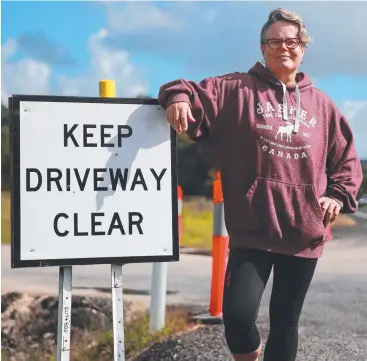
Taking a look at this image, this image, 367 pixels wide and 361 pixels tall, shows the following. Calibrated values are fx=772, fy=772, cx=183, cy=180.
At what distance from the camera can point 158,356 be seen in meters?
4.54

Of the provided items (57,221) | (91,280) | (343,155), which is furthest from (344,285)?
(57,221)

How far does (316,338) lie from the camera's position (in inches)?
193

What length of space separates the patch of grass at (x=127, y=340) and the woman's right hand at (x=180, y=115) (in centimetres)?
216

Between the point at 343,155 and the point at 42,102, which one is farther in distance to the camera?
the point at 343,155

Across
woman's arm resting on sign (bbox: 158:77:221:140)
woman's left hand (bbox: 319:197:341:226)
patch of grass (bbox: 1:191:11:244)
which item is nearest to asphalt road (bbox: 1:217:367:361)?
woman's left hand (bbox: 319:197:341:226)

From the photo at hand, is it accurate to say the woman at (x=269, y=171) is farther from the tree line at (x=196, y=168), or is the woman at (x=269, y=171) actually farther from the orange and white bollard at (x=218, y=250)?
the tree line at (x=196, y=168)

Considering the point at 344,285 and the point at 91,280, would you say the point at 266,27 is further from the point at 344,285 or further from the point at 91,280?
the point at 91,280

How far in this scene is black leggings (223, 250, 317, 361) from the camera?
3.08 metres

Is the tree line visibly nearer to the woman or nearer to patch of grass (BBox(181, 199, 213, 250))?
patch of grass (BBox(181, 199, 213, 250))

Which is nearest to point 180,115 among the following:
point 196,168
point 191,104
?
point 191,104

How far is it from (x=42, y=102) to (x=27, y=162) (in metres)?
0.24

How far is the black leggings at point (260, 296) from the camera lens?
3.08 metres

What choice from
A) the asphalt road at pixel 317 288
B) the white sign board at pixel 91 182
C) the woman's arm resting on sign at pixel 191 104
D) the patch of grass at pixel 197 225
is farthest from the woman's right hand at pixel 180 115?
the patch of grass at pixel 197 225

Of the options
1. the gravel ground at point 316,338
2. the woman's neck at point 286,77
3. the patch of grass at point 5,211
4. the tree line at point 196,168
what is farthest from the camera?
the tree line at point 196,168
